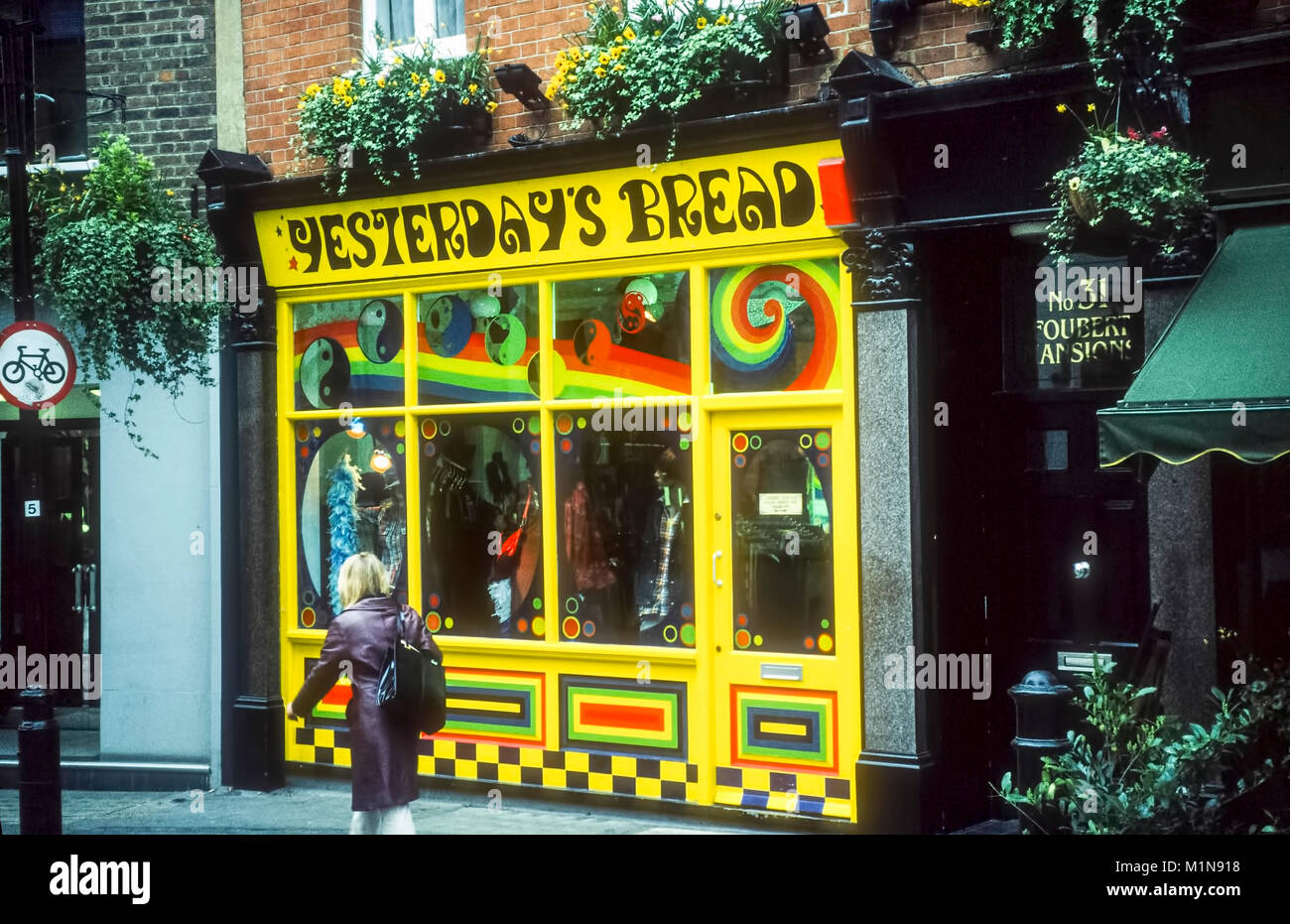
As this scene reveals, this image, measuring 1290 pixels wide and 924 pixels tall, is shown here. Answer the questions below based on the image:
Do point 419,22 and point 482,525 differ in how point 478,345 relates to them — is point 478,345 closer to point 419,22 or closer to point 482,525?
point 482,525

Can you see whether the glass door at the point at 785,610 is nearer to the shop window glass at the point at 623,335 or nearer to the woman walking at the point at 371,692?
the shop window glass at the point at 623,335

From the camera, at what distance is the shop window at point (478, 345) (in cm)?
997

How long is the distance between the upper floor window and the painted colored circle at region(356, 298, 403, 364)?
1.83 metres

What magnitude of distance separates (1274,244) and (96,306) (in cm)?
745

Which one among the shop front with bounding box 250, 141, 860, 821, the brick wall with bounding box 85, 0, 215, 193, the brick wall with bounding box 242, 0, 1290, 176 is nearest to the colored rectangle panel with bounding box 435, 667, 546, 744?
the shop front with bounding box 250, 141, 860, 821

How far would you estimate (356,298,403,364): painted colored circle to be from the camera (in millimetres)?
10516

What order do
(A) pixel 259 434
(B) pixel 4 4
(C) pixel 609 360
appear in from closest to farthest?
(C) pixel 609 360 → (A) pixel 259 434 → (B) pixel 4 4

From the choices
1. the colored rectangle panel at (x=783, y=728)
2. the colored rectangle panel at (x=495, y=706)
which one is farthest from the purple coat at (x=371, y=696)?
the colored rectangle panel at (x=495, y=706)

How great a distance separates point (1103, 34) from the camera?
24.8ft

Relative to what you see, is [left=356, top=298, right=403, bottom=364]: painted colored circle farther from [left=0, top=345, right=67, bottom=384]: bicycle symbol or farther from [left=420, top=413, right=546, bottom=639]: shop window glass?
[left=0, top=345, right=67, bottom=384]: bicycle symbol

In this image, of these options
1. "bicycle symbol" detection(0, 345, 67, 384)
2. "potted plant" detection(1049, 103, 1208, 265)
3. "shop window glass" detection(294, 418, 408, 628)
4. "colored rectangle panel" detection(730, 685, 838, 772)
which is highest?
"potted plant" detection(1049, 103, 1208, 265)

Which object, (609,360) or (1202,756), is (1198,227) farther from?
(609,360)

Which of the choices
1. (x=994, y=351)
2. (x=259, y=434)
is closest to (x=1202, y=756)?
(x=994, y=351)

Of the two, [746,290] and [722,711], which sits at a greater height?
[746,290]
